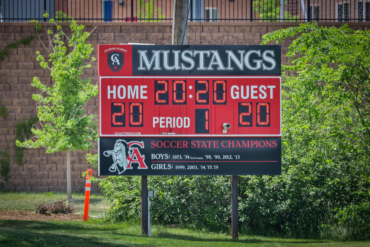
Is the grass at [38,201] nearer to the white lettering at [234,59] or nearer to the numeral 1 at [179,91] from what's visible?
the numeral 1 at [179,91]

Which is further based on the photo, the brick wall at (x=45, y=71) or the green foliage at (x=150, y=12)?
the green foliage at (x=150, y=12)

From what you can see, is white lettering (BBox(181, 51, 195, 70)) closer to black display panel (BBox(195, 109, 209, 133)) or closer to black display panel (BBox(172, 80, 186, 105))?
black display panel (BBox(172, 80, 186, 105))

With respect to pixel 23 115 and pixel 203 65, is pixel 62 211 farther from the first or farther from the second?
pixel 203 65

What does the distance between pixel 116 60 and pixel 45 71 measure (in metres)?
8.36

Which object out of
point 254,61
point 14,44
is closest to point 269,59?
point 254,61

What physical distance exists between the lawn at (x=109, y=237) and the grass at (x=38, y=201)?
174 centimetres

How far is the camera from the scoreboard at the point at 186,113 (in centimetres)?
874

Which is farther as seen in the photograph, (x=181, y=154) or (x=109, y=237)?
(x=181, y=154)

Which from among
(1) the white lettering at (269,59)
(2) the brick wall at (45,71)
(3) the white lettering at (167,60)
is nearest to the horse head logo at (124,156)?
Answer: (3) the white lettering at (167,60)

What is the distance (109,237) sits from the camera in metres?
8.70

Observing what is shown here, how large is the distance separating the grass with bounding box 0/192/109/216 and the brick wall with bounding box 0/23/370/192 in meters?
0.72

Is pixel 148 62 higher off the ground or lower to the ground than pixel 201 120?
higher

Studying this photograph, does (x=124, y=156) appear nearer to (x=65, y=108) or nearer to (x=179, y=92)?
(x=179, y=92)

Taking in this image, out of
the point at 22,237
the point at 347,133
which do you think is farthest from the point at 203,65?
the point at 22,237
